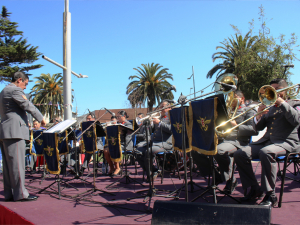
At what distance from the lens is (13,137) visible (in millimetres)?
4086

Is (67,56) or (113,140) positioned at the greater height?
(67,56)

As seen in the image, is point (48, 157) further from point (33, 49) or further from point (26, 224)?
point (33, 49)

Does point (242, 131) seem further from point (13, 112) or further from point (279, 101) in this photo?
point (13, 112)

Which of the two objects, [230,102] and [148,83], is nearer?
[230,102]

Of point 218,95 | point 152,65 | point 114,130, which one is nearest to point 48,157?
point 114,130

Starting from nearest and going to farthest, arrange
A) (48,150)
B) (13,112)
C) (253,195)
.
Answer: (253,195) < (13,112) < (48,150)

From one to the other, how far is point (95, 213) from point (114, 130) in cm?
231

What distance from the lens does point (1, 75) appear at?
20188 millimetres

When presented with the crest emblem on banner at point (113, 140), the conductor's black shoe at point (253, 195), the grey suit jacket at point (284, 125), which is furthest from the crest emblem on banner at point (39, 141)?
the grey suit jacket at point (284, 125)

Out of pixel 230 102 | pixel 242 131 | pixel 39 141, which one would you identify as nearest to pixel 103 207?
pixel 230 102

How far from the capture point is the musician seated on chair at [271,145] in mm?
3281

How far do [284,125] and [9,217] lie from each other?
4.00 metres

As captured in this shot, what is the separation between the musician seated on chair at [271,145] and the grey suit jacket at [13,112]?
3.30 meters

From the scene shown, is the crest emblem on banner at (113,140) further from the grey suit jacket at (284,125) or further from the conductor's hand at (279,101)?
the conductor's hand at (279,101)
